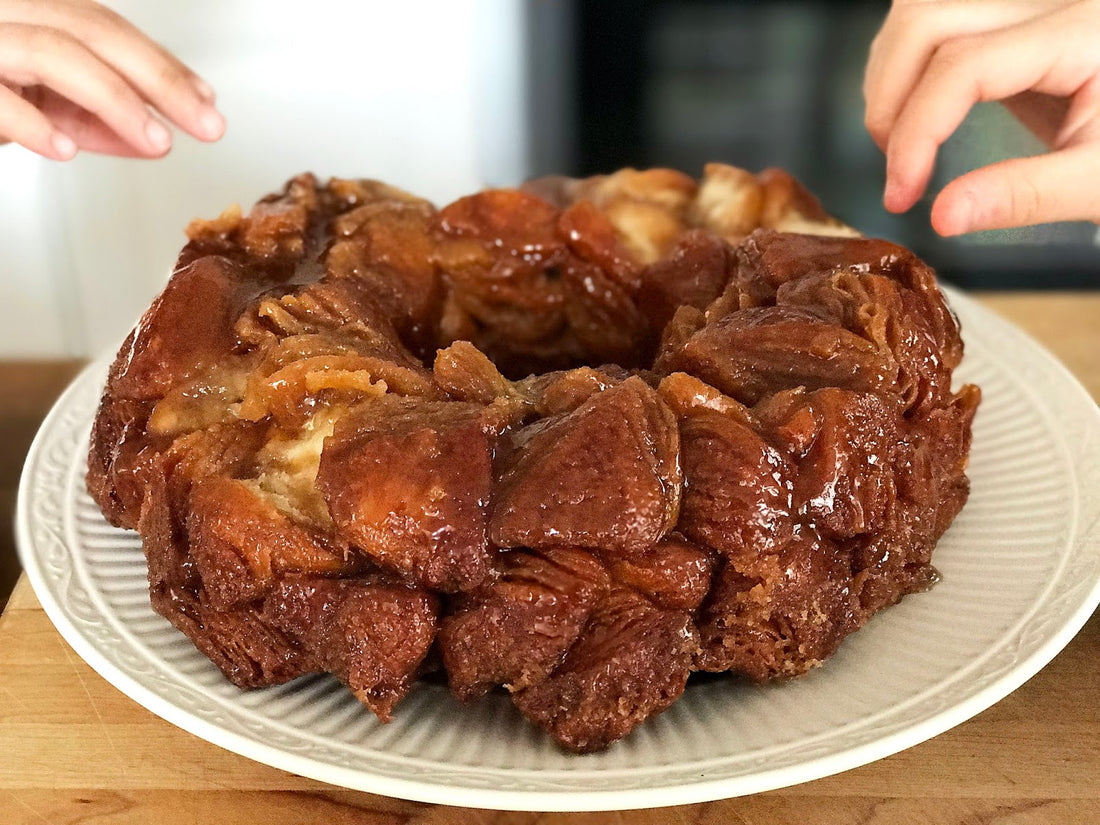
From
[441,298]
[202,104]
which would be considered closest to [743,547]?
[441,298]

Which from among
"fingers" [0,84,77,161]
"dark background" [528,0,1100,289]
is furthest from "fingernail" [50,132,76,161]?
"dark background" [528,0,1100,289]

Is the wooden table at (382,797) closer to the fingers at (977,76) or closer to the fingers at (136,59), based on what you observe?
the fingers at (977,76)

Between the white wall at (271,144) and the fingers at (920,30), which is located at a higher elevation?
the fingers at (920,30)

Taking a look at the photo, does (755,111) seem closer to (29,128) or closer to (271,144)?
(271,144)

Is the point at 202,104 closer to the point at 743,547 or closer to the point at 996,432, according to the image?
the point at 743,547

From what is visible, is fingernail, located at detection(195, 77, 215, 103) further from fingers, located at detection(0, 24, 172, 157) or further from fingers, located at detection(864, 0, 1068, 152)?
fingers, located at detection(864, 0, 1068, 152)

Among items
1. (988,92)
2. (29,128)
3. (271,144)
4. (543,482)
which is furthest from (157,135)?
(271,144)

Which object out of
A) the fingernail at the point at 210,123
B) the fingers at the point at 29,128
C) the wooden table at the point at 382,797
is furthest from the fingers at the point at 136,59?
the wooden table at the point at 382,797
